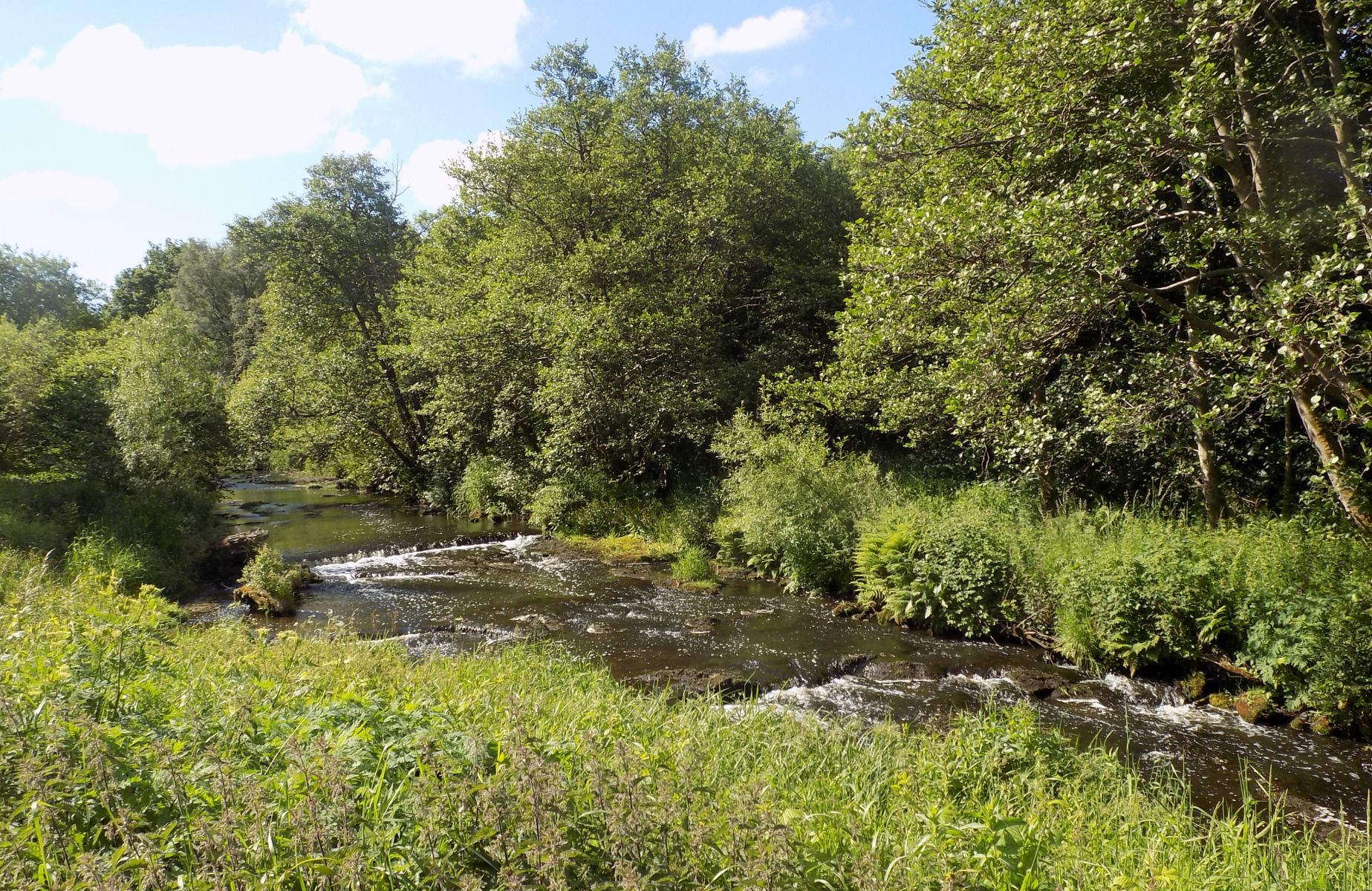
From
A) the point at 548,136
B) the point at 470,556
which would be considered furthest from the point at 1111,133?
the point at 548,136

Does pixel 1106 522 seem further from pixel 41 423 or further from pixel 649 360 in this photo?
pixel 41 423

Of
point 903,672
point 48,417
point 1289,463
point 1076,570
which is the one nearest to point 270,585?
point 48,417

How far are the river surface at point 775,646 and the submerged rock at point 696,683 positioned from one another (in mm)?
266

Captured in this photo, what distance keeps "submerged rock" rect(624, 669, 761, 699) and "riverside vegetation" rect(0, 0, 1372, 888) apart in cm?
137

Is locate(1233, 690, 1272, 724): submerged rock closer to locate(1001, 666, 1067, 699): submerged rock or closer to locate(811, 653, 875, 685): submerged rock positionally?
locate(1001, 666, 1067, 699): submerged rock

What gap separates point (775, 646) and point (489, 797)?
912 cm

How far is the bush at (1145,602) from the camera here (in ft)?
29.4

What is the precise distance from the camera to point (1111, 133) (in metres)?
8.68

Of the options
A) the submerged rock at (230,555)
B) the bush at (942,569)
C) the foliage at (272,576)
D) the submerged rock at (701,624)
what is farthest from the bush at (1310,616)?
the submerged rock at (230,555)

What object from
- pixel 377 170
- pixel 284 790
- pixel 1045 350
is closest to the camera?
pixel 284 790

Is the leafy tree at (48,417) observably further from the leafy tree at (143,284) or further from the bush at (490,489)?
the leafy tree at (143,284)

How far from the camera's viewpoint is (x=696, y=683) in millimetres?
9492

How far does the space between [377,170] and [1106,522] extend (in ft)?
92.0

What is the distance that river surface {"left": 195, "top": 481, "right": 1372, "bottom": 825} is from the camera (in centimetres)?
734
